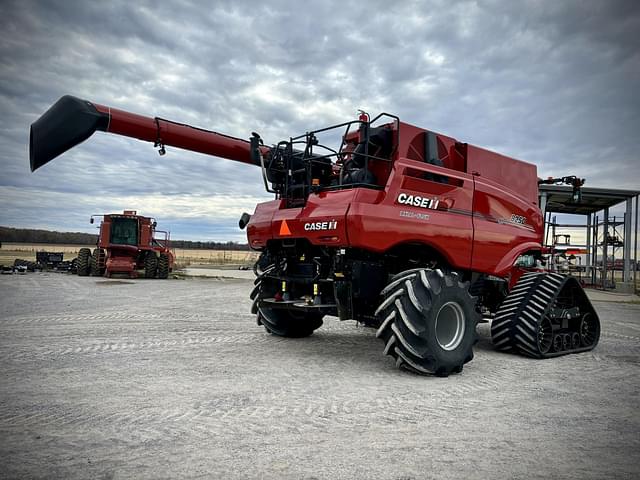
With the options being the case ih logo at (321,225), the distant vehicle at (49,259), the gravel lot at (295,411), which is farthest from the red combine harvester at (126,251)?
the case ih logo at (321,225)

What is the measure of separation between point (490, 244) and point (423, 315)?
2384 millimetres

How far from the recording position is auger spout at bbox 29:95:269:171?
22.7ft

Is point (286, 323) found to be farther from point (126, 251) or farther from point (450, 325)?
point (126, 251)

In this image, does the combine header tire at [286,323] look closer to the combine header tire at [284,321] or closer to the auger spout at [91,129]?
the combine header tire at [284,321]

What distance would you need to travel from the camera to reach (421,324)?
5.76 meters

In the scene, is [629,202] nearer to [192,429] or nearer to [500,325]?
[500,325]

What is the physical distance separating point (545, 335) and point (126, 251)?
69.7 ft

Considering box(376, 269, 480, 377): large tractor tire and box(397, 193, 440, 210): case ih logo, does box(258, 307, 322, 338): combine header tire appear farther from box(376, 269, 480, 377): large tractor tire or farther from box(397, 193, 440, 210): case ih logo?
box(397, 193, 440, 210): case ih logo

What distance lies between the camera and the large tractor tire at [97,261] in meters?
24.6

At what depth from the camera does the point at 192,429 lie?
12.8 ft

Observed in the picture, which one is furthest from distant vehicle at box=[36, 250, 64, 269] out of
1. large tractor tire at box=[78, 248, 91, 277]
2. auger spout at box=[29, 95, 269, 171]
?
auger spout at box=[29, 95, 269, 171]

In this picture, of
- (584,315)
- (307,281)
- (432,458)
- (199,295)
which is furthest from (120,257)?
(432,458)

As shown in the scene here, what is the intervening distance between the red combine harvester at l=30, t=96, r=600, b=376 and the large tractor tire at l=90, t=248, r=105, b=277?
18706 mm

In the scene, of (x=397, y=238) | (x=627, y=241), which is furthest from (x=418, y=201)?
(x=627, y=241)
